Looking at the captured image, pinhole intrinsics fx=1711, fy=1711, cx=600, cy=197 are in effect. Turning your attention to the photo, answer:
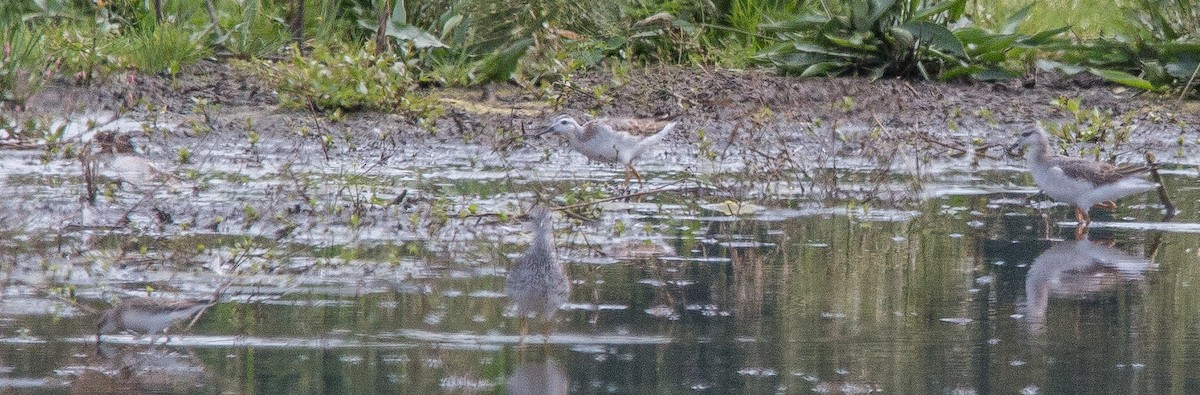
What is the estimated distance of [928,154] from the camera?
11359 millimetres

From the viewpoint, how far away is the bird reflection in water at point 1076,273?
22.0ft

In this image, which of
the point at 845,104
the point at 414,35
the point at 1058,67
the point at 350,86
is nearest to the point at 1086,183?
the point at 845,104

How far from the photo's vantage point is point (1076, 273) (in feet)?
24.0

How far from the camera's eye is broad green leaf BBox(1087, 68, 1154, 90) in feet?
44.5

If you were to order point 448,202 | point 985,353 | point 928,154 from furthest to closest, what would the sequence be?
1. point 928,154
2. point 448,202
3. point 985,353

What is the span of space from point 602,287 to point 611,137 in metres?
3.87

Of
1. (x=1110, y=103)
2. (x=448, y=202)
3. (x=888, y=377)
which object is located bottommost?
(x=888, y=377)

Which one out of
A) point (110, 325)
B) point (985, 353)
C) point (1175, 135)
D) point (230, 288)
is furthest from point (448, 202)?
point (1175, 135)

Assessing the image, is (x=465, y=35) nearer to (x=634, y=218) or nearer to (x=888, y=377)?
(x=634, y=218)

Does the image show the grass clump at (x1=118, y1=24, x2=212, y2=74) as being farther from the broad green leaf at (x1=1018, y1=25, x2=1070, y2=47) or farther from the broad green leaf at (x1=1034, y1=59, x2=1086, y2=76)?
the broad green leaf at (x1=1034, y1=59, x2=1086, y2=76)

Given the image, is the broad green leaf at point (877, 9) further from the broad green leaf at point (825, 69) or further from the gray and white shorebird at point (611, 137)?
the gray and white shorebird at point (611, 137)

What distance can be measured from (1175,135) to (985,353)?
7578 millimetres

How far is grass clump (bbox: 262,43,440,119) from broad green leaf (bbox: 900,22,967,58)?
4.06 m

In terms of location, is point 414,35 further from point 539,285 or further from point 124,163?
point 539,285
